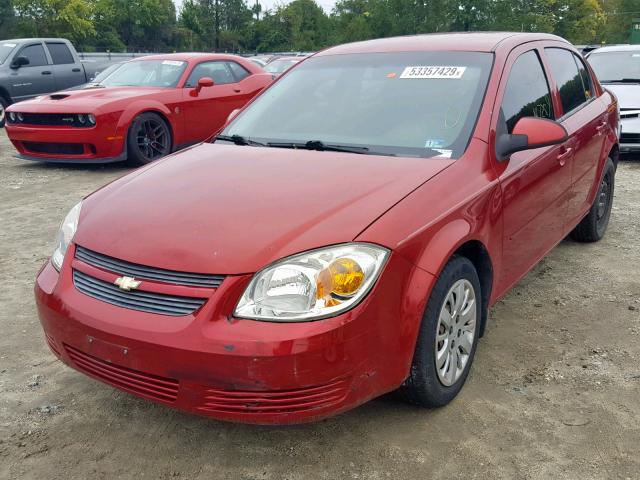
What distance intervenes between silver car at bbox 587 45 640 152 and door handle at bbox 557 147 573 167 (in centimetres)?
479

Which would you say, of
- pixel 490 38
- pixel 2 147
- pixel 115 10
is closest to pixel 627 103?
pixel 490 38

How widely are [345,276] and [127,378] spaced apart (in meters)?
0.89

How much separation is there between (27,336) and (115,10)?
81.0 meters

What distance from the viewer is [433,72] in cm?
336

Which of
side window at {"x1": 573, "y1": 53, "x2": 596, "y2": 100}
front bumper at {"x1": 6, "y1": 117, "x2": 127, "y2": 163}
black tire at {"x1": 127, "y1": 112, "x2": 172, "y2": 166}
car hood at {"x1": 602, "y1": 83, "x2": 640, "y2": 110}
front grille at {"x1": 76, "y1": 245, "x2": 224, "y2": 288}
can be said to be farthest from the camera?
car hood at {"x1": 602, "y1": 83, "x2": 640, "y2": 110}

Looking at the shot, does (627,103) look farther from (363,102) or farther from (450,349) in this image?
(450,349)

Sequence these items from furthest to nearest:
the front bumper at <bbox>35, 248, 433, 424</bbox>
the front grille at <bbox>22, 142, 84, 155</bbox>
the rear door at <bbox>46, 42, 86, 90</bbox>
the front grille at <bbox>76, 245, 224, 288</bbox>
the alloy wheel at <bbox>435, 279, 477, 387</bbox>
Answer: the rear door at <bbox>46, 42, 86, 90</bbox>, the front grille at <bbox>22, 142, 84, 155</bbox>, the alloy wheel at <bbox>435, 279, 477, 387</bbox>, the front grille at <bbox>76, 245, 224, 288</bbox>, the front bumper at <bbox>35, 248, 433, 424</bbox>

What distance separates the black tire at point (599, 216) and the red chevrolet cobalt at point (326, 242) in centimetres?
130

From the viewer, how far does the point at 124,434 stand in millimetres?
2670

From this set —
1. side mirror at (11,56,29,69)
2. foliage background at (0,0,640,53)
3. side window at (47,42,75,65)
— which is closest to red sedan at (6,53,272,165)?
side mirror at (11,56,29,69)

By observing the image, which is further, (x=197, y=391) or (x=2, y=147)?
(x=2, y=147)

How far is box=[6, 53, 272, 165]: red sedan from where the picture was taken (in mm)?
7867

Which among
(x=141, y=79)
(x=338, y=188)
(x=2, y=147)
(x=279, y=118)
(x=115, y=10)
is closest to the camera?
(x=338, y=188)

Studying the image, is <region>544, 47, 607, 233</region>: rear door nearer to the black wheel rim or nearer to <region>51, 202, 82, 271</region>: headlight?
<region>51, 202, 82, 271</region>: headlight
